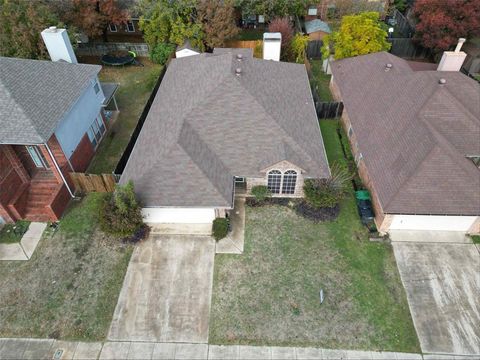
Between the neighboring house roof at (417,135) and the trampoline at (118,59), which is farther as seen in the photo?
the trampoline at (118,59)

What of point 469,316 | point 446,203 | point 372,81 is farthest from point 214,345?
point 372,81

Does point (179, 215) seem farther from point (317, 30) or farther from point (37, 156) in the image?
point (317, 30)

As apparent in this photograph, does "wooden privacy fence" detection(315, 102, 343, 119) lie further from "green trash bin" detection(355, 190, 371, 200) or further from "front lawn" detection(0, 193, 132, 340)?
"front lawn" detection(0, 193, 132, 340)

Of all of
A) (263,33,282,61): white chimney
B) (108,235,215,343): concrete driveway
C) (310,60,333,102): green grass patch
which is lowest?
(108,235,215,343): concrete driveway

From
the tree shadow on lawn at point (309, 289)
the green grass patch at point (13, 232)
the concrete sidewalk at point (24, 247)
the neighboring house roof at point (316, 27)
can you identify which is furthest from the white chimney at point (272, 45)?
the green grass patch at point (13, 232)

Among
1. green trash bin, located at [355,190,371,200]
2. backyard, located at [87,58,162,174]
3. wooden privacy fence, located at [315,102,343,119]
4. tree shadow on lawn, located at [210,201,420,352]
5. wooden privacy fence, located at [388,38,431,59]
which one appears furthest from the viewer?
wooden privacy fence, located at [388,38,431,59]

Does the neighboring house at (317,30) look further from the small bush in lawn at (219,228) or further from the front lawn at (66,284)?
the front lawn at (66,284)

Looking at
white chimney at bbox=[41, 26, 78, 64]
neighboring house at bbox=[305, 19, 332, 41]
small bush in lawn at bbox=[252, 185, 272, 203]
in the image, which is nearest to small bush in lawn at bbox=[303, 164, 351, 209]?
small bush in lawn at bbox=[252, 185, 272, 203]

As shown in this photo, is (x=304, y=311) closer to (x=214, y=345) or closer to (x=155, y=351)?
(x=214, y=345)
